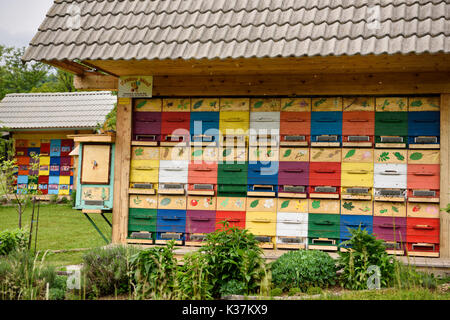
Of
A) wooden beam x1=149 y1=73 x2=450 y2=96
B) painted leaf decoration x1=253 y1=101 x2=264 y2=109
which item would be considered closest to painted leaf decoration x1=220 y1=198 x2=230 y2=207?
painted leaf decoration x1=253 y1=101 x2=264 y2=109

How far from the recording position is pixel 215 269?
604 cm

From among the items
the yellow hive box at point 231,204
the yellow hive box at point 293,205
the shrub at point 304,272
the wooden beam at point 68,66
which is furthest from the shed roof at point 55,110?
the shrub at point 304,272

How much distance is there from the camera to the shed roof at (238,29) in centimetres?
664

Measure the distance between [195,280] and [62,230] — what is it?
939 centimetres

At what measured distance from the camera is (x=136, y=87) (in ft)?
27.1

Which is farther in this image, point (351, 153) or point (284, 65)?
point (351, 153)

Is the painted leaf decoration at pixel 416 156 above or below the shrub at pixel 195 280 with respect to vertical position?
above

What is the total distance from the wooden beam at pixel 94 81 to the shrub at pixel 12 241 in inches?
115

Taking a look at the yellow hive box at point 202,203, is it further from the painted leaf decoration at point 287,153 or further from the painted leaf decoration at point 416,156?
the painted leaf decoration at point 416,156

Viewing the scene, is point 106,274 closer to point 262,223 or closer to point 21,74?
point 262,223

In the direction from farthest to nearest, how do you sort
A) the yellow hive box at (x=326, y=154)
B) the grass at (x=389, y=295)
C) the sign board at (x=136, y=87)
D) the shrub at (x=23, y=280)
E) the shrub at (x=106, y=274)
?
the sign board at (x=136, y=87) < the yellow hive box at (x=326, y=154) < the shrub at (x=106, y=274) < the shrub at (x=23, y=280) < the grass at (x=389, y=295)

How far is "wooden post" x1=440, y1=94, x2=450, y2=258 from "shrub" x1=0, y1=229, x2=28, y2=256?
6.91 meters

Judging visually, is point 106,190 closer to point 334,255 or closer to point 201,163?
point 201,163

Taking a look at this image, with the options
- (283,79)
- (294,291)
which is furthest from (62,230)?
(294,291)
